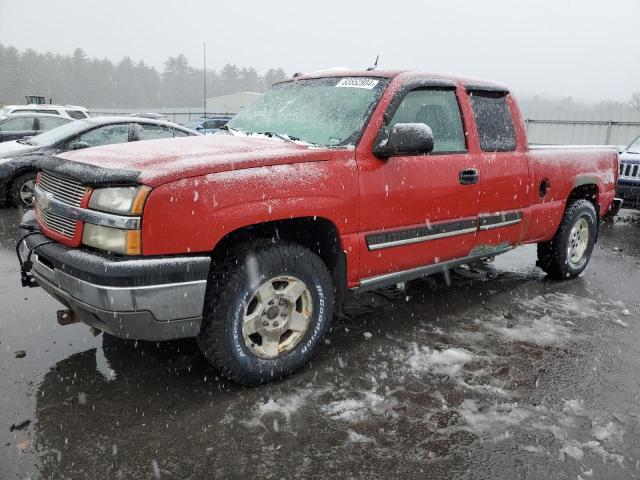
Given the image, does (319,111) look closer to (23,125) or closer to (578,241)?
(578,241)

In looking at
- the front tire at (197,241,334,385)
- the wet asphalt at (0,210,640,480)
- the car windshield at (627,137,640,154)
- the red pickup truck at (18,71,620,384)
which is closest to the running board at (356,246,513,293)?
the red pickup truck at (18,71,620,384)

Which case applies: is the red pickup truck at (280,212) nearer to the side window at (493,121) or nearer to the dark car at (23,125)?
the side window at (493,121)

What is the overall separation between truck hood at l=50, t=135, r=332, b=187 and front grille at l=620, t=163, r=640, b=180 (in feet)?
26.0

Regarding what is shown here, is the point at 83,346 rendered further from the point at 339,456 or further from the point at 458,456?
the point at 458,456

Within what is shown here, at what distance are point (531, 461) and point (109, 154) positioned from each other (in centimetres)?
278

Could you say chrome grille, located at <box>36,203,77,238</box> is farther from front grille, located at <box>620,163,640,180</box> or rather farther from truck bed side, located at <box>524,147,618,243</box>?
front grille, located at <box>620,163,640,180</box>

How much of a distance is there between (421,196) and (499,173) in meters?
0.98

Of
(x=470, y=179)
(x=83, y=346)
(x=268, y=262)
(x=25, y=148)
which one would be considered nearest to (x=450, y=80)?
(x=470, y=179)

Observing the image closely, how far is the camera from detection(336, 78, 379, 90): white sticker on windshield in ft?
12.2

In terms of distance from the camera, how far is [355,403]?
2961mm

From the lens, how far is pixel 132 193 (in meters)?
2.62

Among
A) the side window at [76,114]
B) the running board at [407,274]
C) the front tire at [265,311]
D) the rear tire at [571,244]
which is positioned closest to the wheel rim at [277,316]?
the front tire at [265,311]

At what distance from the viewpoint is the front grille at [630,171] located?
9.12 metres

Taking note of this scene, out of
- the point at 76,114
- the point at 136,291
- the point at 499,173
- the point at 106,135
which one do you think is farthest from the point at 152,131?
the point at 76,114
